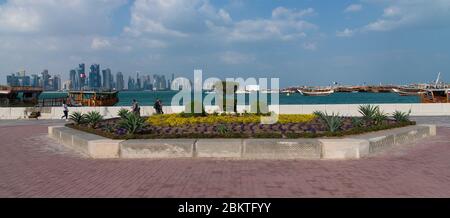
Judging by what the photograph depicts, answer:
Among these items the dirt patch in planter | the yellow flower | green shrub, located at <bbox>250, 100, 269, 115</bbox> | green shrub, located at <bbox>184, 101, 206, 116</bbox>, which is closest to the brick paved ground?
the dirt patch in planter

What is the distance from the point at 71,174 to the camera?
26.3 feet

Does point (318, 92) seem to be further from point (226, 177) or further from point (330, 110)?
point (226, 177)

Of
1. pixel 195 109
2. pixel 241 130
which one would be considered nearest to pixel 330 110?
pixel 195 109

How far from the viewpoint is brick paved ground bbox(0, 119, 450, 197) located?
644cm

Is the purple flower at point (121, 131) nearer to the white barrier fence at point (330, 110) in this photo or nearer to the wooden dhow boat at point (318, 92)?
the white barrier fence at point (330, 110)

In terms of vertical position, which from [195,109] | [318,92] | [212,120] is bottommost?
[212,120]

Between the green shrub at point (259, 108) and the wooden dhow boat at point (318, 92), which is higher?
the wooden dhow boat at point (318, 92)

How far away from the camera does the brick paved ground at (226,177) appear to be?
6.44 m

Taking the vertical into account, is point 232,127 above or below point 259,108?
below

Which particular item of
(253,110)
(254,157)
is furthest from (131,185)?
(253,110)

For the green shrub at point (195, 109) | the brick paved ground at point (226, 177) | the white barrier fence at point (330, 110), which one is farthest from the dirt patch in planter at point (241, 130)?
the white barrier fence at point (330, 110)

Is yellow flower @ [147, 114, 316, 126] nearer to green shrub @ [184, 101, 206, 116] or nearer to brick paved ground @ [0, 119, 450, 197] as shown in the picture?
green shrub @ [184, 101, 206, 116]

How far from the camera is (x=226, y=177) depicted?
756 centimetres
